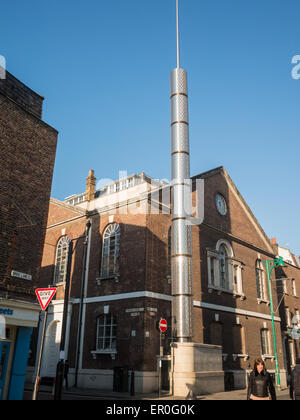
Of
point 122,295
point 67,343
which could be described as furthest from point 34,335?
point 122,295

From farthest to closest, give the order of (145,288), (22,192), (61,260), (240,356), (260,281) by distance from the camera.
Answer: (260,281)
(61,260)
(240,356)
(145,288)
(22,192)

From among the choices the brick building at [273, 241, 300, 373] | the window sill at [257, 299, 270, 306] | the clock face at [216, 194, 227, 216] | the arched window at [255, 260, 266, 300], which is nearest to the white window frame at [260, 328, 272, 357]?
the window sill at [257, 299, 270, 306]

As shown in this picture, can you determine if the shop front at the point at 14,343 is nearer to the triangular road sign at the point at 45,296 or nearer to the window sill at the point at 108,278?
the triangular road sign at the point at 45,296

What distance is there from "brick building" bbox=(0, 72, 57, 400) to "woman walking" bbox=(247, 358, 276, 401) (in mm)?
8148

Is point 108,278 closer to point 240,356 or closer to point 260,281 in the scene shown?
point 240,356

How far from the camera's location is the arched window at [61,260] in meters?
25.2

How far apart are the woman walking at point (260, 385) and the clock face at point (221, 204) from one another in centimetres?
2057

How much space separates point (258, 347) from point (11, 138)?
72.3 ft

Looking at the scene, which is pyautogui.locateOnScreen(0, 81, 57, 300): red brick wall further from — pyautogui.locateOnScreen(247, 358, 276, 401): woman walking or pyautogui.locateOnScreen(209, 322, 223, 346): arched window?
pyautogui.locateOnScreen(209, 322, 223, 346): arched window

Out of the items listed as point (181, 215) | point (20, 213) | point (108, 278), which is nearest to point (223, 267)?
point (181, 215)

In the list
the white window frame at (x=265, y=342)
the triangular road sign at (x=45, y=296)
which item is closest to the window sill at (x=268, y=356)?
the white window frame at (x=265, y=342)

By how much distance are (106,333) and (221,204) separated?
12.5m

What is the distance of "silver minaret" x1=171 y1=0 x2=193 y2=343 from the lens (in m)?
19.1

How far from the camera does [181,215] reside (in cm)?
2036
